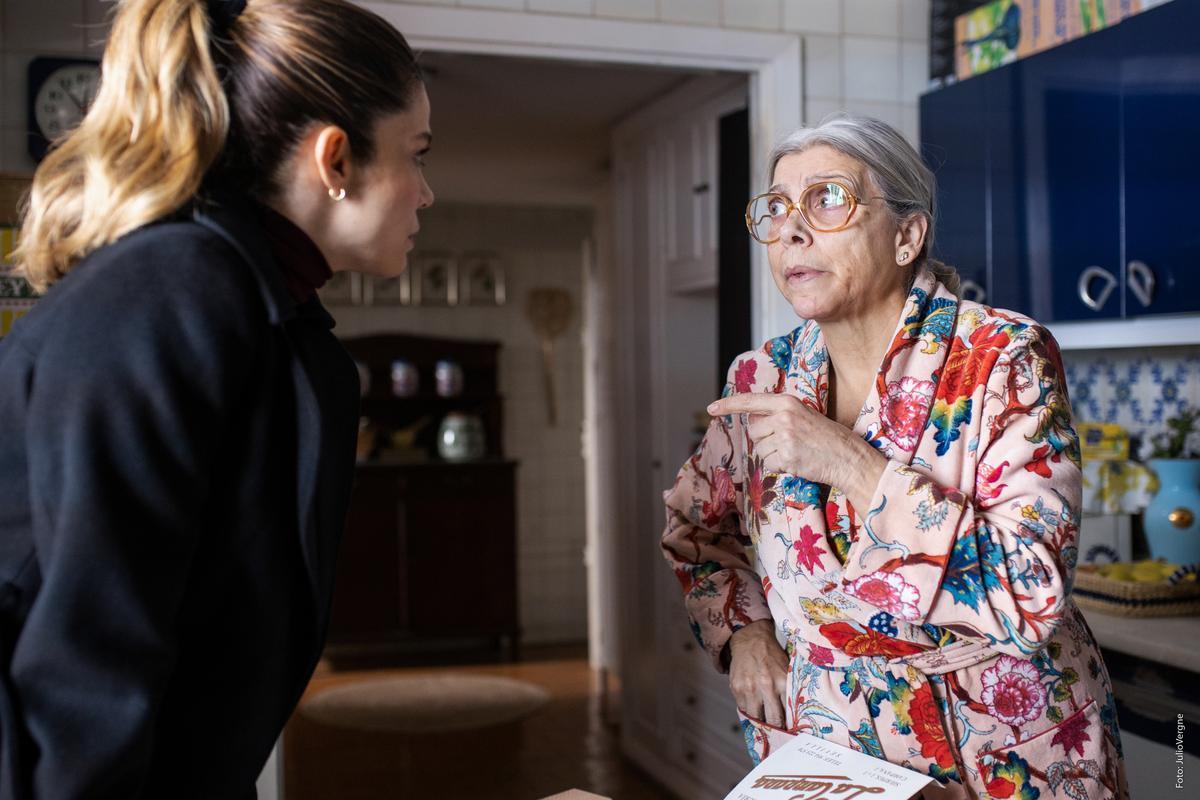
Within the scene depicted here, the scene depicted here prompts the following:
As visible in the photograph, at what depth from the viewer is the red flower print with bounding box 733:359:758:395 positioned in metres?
1.64

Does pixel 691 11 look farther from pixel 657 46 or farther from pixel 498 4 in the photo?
pixel 498 4

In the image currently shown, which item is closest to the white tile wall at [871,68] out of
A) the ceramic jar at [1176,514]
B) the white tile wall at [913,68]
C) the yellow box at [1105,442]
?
the white tile wall at [913,68]

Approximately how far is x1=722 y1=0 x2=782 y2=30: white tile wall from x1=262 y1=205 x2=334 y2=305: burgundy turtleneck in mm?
2326

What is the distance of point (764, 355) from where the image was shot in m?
1.65

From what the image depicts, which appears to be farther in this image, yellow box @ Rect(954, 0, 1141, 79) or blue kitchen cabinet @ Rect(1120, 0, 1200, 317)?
yellow box @ Rect(954, 0, 1141, 79)

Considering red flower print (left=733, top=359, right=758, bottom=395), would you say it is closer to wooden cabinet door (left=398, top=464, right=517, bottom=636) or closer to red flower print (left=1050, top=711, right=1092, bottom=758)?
red flower print (left=1050, top=711, right=1092, bottom=758)

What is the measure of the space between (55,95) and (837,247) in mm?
1925

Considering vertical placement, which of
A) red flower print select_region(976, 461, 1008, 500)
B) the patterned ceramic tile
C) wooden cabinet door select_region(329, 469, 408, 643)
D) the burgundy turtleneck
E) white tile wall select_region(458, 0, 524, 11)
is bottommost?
wooden cabinet door select_region(329, 469, 408, 643)

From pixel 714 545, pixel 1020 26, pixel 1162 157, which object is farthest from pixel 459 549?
pixel 714 545

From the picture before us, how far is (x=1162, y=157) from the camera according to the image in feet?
7.93

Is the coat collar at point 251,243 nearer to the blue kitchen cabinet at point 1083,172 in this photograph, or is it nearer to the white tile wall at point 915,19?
the blue kitchen cabinet at point 1083,172

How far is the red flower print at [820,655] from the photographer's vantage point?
1400mm

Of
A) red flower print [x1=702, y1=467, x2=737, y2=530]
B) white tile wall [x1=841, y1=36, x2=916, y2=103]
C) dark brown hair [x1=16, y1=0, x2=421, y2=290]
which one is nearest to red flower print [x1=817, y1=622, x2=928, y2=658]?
red flower print [x1=702, y1=467, x2=737, y2=530]

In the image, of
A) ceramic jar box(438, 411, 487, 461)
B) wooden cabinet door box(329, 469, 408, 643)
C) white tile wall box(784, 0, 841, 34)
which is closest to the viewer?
white tile wall box(784, 0, 841, 34)
